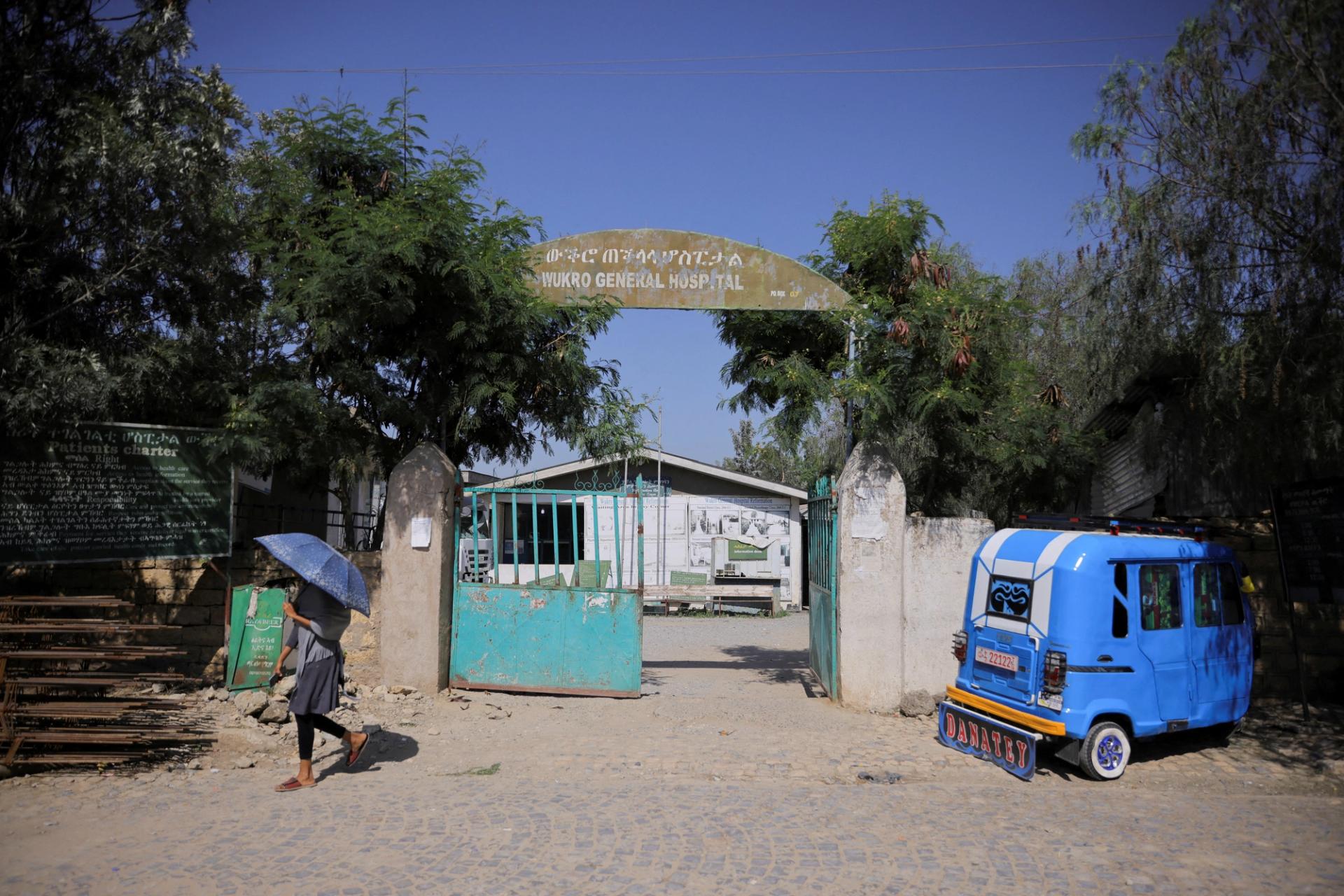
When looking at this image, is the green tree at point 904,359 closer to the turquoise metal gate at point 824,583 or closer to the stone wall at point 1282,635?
the turquoise metal gate at point 824,583

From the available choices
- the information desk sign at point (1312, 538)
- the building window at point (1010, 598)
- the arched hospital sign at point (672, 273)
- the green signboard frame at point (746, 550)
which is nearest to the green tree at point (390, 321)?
the arched hospital sign at point (672, 273)

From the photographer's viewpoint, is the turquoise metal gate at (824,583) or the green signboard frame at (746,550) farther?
the green signboard frame at (746,550)

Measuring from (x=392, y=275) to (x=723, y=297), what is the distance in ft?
12.3

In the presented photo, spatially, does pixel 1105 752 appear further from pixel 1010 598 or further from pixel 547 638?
pixel 547 638

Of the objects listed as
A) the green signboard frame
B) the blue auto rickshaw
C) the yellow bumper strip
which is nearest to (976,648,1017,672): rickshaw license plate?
the blue auto rickshaw

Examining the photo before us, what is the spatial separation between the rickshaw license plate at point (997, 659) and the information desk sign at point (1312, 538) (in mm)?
3242

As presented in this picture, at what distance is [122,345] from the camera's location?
28.7 ft

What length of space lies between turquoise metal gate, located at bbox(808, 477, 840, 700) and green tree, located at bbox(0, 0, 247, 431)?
6.27 m

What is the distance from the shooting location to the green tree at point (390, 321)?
905cm

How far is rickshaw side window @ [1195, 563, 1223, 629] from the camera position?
7.80 metres

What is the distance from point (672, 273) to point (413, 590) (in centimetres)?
457

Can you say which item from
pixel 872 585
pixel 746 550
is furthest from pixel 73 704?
pixel 746 550

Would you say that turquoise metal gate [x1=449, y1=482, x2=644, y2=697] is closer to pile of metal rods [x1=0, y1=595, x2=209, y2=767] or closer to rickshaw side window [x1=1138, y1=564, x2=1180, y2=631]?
pile of metal rods [x1=0, y1=595, x2=209, y2=767]

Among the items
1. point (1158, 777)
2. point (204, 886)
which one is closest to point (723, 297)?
point (1158, 777)
